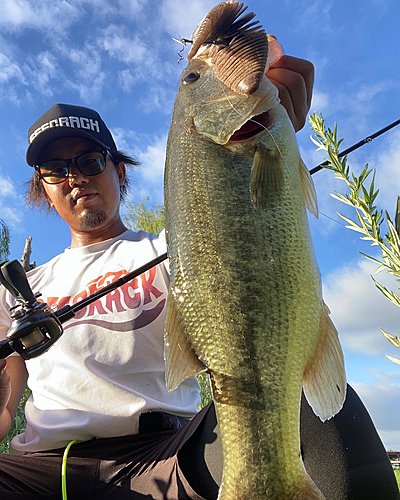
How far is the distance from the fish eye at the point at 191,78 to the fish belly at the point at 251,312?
0.54 m

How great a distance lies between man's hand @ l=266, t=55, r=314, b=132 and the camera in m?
2.14

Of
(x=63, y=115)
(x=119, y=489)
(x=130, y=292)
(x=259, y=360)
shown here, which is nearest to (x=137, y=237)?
(x=130, y=292)

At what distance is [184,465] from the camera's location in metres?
2.15

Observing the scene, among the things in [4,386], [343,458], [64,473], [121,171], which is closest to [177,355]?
[343,458]

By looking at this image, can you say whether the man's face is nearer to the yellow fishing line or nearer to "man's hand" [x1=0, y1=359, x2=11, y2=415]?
"man's hand" [x1=0, y1=359, x2=11, y2=415]

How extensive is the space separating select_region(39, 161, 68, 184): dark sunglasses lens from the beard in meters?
0.33

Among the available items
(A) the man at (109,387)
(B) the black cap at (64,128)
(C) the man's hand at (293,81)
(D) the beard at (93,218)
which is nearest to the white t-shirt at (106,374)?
(A) the man at (109,387)

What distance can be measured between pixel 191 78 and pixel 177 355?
1203 millimetres

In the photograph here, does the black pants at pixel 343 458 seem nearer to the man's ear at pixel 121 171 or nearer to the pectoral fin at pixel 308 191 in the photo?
the pectoral fin at pixel 308 191

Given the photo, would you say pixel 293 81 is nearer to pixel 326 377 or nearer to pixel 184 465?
pixel 326 377

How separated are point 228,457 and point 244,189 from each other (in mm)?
905

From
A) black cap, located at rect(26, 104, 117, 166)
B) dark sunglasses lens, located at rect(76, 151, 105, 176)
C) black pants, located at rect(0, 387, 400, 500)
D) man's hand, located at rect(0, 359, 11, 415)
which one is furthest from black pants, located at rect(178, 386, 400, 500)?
black cap, located at rect(26, 104, 117, 166)

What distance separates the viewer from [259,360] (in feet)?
5.11

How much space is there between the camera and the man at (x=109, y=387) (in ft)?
6.47
